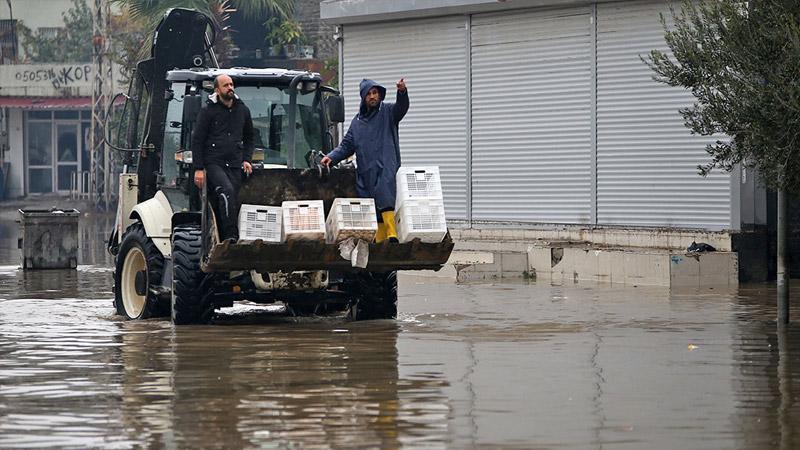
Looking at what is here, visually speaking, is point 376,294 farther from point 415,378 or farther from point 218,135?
point 415,378

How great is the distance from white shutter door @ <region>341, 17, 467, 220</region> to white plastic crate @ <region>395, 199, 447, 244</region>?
12399 millimetres

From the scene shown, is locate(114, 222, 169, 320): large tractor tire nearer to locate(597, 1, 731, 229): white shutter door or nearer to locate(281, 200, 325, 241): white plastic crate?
locate(281, 200, 325, 241): white plastic crate

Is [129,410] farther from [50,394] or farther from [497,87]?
[497,87]

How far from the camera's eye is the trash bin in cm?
2700

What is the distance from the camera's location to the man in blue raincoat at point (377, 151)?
54.4 ft

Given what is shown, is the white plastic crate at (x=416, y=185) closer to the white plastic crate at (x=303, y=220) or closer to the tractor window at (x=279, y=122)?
the white plastic crate at (x=303, y=220)

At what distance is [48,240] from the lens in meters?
27.2

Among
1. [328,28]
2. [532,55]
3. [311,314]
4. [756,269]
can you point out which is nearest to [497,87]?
[532,55]

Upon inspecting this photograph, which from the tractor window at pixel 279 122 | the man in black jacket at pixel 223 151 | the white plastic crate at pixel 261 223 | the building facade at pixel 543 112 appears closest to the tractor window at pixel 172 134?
the tractor window at pixel 279 122

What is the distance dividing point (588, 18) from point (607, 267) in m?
4.97

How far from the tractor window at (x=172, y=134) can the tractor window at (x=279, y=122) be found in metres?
0.65

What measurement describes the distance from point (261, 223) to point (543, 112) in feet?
38.6

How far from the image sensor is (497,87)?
2803 centimetres

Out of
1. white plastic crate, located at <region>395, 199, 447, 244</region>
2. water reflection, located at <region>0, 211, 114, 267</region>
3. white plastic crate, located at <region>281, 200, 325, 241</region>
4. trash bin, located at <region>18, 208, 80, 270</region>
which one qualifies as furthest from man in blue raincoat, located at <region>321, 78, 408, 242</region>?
water reflection, located at <region>0, 211, 114, 267</region>
